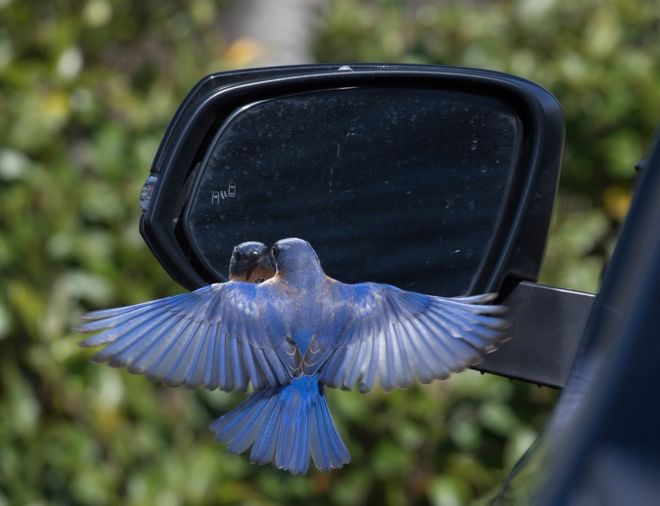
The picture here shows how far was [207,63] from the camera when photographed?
3.51 metres

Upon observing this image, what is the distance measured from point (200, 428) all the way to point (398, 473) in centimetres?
56

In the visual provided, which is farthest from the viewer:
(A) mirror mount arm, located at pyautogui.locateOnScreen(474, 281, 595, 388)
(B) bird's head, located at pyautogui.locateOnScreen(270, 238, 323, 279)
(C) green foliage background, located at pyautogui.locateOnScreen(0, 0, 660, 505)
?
(C) green foliage background, located at pyautogui.locateOnScreen(0, 0, 660, 505)

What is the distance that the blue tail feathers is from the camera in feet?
4.00

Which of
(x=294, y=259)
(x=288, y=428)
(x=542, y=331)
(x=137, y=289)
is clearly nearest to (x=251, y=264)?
(x=294, y=259)

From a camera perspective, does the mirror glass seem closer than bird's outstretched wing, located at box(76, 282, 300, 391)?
No

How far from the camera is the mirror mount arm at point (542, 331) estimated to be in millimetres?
1293

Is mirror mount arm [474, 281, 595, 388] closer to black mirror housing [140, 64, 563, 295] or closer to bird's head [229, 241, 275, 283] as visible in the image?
black mirror housing [140, 64, 563, 295]

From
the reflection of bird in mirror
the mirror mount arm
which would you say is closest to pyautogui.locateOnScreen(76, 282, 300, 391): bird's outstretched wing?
the reflection of bird in mirror

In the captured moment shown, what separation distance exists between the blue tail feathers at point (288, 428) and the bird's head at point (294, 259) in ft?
0.42

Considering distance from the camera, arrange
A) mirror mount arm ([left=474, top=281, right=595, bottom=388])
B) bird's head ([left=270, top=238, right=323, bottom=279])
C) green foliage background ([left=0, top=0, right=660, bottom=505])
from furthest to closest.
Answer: green foliage background ([left=0, top=0, right=660, bottom=505]) → mirror mount arm ([left=474, top=281, right=595, bottom=388]) → bird's head ([left=270, top=238, right=323, bottom=279])

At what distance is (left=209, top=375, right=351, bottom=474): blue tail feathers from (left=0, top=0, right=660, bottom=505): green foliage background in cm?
180

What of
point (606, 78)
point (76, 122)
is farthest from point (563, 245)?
point (76, 122)

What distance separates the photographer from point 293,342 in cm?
117

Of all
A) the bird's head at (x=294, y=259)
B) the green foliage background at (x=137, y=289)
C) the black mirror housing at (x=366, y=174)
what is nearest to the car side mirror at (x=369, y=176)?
the black mirror housing at (x=366, y=174)
